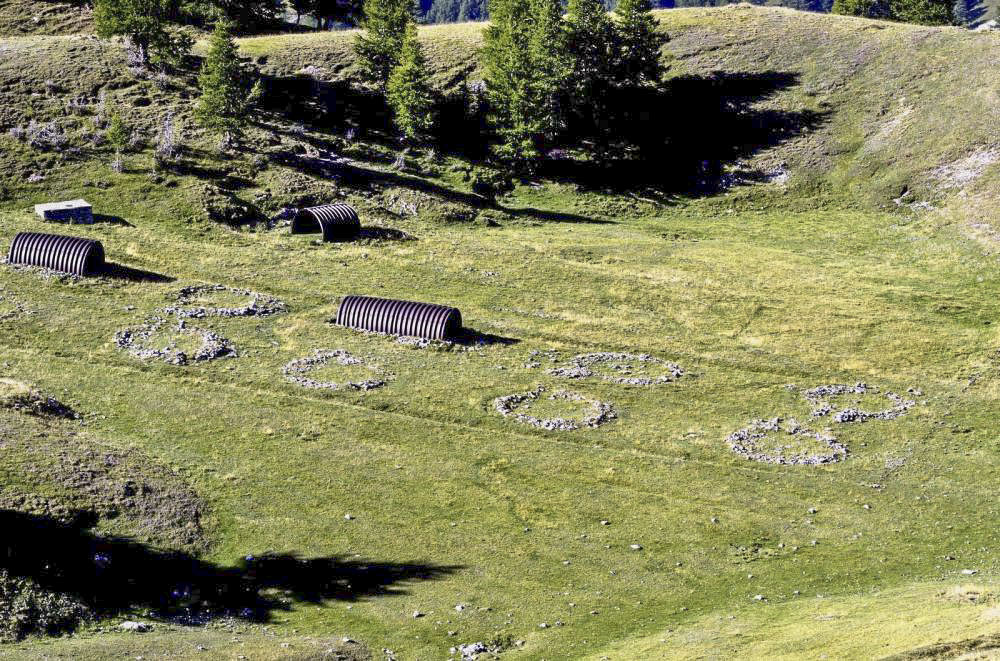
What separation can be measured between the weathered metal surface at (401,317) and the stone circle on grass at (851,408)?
24939 mm

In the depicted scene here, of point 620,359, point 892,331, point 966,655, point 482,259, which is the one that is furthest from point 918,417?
point 482,259

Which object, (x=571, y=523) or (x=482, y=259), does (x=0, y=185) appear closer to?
(x=482, y=259)

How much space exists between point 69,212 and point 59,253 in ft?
42.9

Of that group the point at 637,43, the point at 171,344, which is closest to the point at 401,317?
the point at 171,344

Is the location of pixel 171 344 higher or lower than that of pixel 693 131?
lower

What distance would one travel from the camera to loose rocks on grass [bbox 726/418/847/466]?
60.5 m

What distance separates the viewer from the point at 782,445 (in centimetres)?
6231

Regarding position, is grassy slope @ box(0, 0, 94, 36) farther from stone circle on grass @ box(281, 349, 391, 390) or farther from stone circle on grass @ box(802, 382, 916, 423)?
stone circle on grass @ box(802, 382, 916, 423)

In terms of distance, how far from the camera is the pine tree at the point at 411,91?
116 m

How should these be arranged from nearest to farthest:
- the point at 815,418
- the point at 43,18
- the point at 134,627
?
the point at 134,627 → the point at 815,418 → the point at 43,18

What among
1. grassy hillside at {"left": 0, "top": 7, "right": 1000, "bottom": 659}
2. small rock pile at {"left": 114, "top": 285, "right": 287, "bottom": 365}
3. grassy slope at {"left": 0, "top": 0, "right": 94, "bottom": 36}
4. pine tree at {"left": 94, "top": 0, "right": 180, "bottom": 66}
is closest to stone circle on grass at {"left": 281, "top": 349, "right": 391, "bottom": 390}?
grassy hillside at {"left": 0, "top": 7, "right": 1000, "bottom": 659}

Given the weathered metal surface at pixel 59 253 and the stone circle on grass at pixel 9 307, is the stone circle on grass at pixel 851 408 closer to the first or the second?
the weathered metal surface at pixel 59 253

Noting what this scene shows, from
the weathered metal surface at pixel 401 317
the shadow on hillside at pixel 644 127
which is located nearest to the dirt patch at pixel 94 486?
the weathered metal surface at pixel 401 317

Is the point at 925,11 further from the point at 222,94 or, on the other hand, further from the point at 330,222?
the point at 330,222
